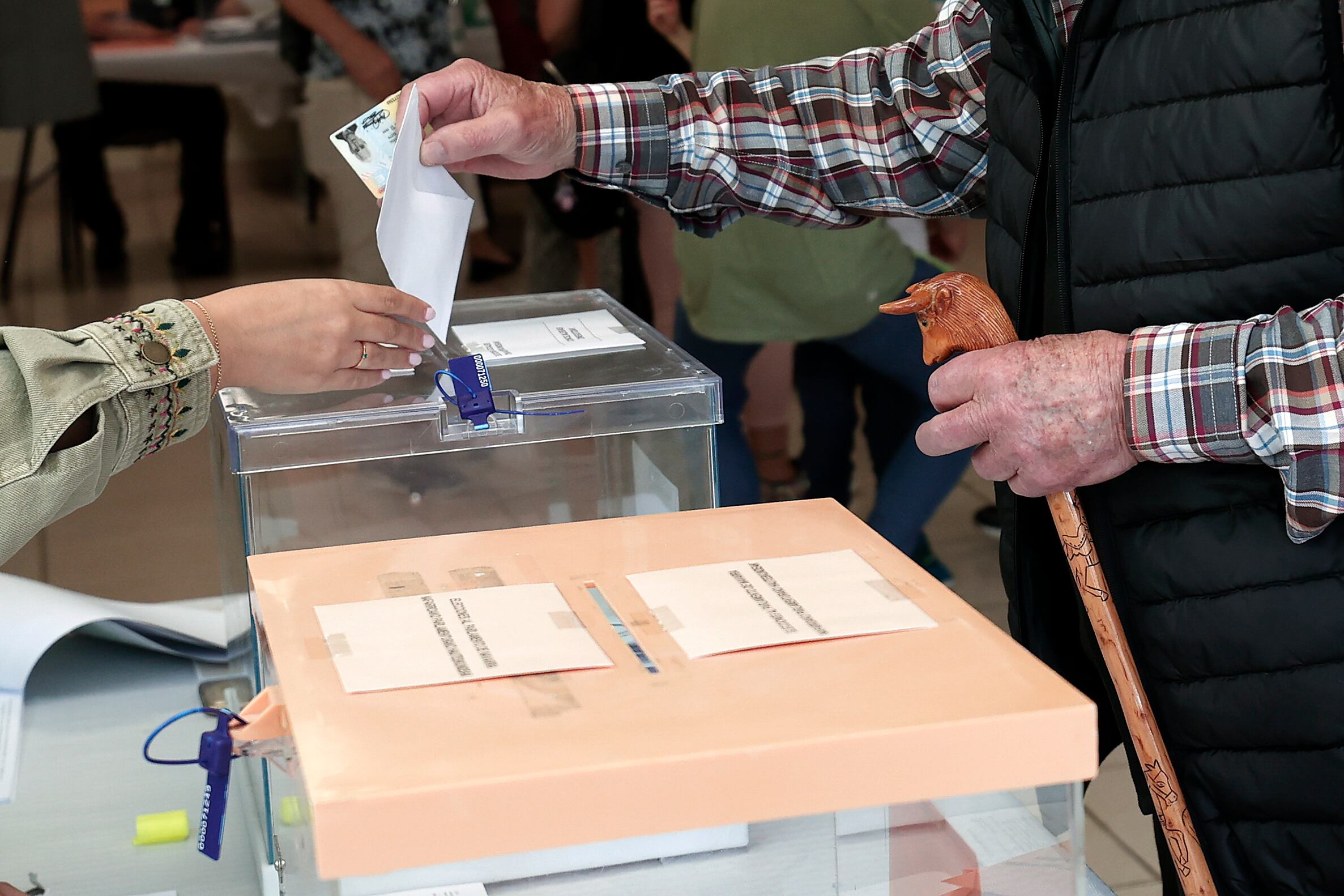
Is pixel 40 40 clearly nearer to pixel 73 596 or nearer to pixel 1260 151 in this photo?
pixel 73 596

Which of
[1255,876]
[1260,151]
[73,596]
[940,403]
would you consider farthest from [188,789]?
[1260,151]

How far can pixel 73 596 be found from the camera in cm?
136

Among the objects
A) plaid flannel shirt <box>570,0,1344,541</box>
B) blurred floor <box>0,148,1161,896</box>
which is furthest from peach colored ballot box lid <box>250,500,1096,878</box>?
blurred floor <box>0,148,1161,896</box>

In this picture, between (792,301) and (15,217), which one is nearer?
(15,217)

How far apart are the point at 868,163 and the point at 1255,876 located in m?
0.72

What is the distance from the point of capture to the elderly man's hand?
3.06 feet

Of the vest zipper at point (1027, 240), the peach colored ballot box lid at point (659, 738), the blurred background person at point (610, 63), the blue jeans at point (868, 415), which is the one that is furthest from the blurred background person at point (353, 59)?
the peach colored ballot box lid at point (659, 738)

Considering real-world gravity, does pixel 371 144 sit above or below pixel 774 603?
above

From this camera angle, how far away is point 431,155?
1093 millimetres

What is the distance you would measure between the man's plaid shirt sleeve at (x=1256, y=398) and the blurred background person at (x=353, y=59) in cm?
194

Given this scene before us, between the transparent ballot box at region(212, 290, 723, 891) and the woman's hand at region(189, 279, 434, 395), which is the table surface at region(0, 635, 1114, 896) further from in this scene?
Answer: the woman's hand at region(189, 279, 434, 395)

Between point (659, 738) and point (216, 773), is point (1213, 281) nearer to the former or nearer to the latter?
point (659, 738)

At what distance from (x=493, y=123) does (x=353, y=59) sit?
1.66 m

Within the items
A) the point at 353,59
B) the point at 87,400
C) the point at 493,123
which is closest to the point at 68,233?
the point at 353,59
